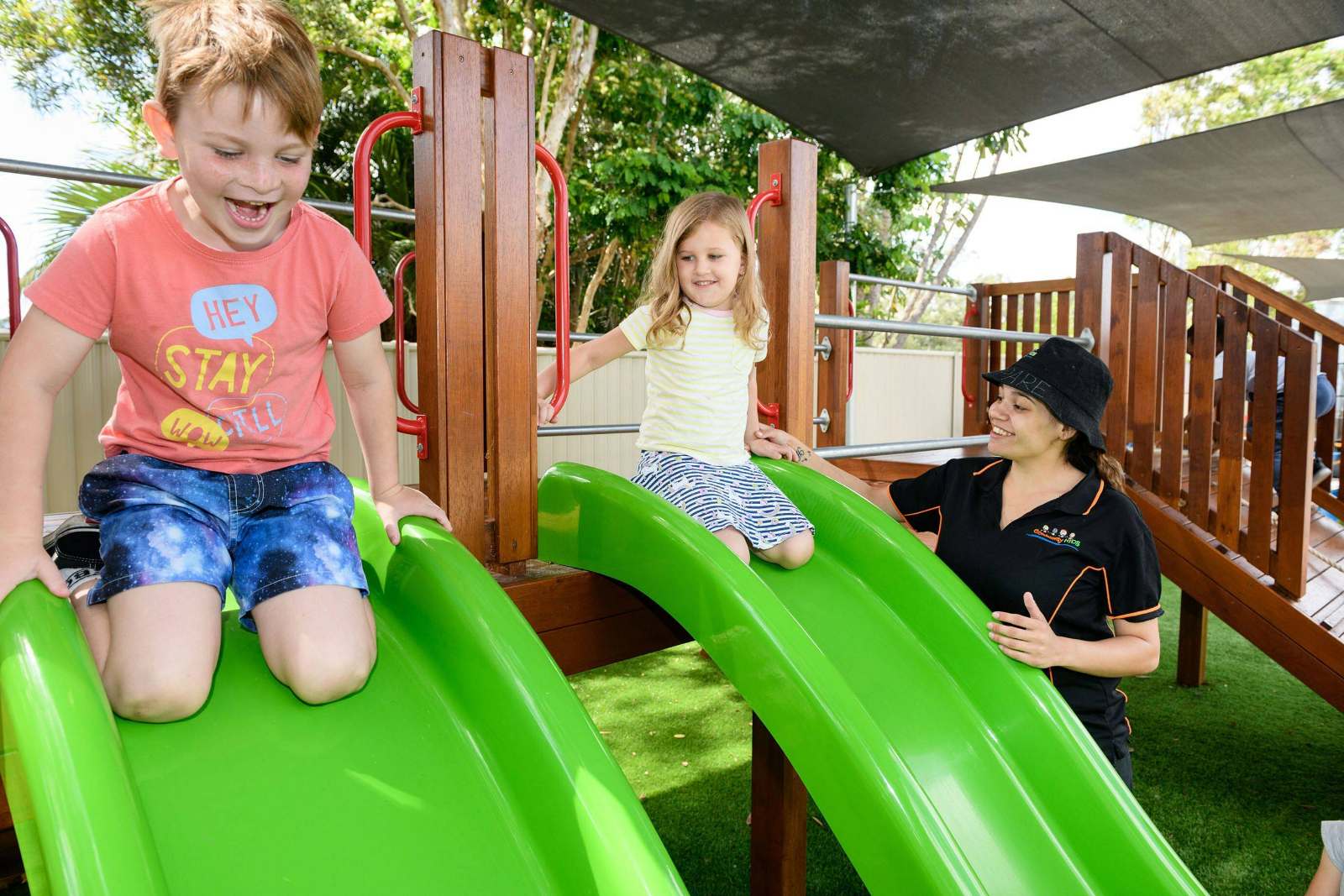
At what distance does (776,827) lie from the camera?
7.53 ft

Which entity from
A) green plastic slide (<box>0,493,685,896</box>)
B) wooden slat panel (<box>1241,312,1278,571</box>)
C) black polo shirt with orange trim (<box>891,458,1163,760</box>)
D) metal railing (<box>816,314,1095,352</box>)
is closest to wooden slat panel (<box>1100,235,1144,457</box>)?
metal railing (<box>816,314,1095,352</box>)

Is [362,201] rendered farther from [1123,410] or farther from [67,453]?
[67,453]

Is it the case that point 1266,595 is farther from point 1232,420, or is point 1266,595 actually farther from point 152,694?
point 152,694

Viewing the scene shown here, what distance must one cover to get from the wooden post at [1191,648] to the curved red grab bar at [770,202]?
3.04 metres

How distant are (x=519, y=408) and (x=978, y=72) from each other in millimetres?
3624

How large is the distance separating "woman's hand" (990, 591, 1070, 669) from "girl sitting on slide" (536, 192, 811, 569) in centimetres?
48

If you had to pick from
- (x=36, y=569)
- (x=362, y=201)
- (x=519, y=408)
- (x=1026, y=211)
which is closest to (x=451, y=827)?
(x=36, y=569)

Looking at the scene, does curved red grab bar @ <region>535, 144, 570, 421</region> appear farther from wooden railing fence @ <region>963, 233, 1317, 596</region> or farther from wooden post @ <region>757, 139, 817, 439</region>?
wooden railing fence @ <region>963, 233, 1317, 596</region>

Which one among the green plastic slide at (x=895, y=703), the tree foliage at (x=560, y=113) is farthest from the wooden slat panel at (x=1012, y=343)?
the green plastic slide at (x=895, y=703)

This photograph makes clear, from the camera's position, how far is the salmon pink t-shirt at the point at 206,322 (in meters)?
1.37

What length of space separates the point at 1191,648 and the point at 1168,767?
4.06ft

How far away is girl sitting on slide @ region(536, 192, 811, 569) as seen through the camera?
2.18 metres

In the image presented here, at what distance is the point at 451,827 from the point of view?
1303 mm

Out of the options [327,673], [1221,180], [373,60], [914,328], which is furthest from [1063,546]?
[373,60]
